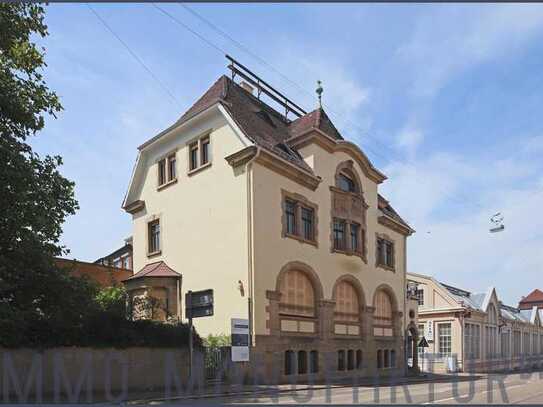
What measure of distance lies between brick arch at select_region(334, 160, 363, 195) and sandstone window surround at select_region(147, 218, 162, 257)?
1036 centimetres

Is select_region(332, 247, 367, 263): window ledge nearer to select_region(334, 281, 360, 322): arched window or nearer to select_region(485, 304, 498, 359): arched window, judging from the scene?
select_region(334, 281, 360, 322): arched window

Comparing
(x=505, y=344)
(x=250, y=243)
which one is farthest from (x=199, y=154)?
(x=505, y=344)

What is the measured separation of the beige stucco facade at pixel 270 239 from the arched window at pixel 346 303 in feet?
0.38

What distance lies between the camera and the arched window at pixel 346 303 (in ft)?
99.6

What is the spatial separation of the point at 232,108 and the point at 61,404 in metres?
17.2

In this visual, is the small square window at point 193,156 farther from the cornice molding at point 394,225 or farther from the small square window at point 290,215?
the cornice molding at point 394,225

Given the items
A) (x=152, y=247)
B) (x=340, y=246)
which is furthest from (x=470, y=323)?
(x=152, y=247)

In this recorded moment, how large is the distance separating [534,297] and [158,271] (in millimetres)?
106917

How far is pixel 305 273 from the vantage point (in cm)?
2809

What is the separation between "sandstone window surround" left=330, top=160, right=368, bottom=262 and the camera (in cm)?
3100

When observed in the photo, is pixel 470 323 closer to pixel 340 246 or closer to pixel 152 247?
pixel 340 246

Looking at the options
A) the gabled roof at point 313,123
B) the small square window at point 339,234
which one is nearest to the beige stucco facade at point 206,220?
the gabled roof at point 313,123

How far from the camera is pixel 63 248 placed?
17.3 meters

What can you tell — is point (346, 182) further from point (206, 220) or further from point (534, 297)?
point (534, 297)
